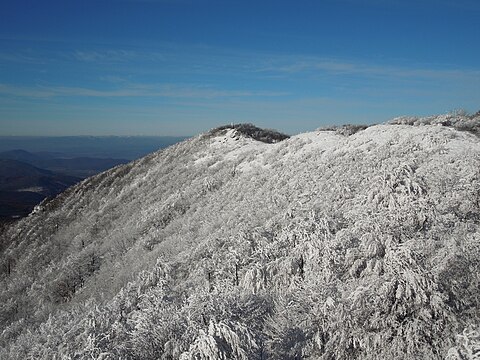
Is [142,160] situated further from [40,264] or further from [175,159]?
[40,264]

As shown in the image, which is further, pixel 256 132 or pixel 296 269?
pixel 256 132

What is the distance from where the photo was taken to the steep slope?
12.1 m

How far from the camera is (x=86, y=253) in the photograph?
4031cm

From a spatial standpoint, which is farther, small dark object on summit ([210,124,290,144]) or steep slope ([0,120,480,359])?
small dark object on summit ([210,124,290,144])

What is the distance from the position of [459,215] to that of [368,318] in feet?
26.8

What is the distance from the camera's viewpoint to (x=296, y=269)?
57.9 ft

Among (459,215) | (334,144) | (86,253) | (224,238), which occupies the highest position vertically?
(334,144)

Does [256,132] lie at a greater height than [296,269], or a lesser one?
greater

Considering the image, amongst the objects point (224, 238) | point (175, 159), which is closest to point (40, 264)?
point (175, 159)

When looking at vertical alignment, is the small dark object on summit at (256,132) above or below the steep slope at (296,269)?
above

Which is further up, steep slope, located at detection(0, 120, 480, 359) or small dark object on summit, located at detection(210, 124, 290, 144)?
small dark object on summit, located at detection(210, 124, 290, 144)

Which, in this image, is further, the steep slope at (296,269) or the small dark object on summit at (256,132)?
the small dark object on summit at (256,132)

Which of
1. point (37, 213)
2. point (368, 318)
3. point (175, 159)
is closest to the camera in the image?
point (368, 318)

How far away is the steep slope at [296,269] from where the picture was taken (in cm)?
1213
